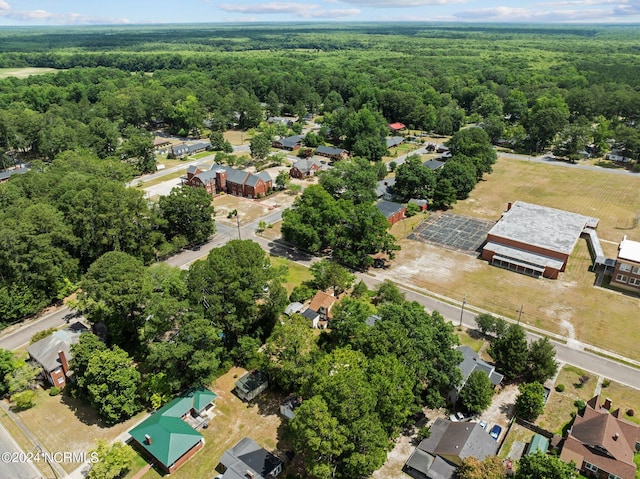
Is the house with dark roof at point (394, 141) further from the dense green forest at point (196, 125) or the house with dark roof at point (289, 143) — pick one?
the house with dark roof at point (289, 143)

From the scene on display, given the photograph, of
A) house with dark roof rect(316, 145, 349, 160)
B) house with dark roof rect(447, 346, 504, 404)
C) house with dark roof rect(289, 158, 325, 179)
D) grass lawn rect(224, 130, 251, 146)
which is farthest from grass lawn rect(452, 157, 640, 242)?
grass lawn rect(224, 130, 251, 146)

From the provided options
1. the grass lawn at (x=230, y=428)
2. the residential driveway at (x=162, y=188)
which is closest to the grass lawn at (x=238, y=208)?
the residential driveway at (x=162, y=188)

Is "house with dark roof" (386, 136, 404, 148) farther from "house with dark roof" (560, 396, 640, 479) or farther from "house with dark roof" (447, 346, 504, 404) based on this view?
"house with dark roof" (560, 396, 640, 479)

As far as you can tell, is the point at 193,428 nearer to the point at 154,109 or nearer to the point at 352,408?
the point at 352,408

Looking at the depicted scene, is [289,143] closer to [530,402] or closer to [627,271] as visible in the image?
[627,271]

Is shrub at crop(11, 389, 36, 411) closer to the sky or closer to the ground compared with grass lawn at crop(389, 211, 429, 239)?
closer to the sky

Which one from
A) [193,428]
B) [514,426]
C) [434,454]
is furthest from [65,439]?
[514,426]

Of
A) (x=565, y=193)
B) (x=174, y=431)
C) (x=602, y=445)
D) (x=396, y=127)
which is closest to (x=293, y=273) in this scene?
(x=174, y=431)
